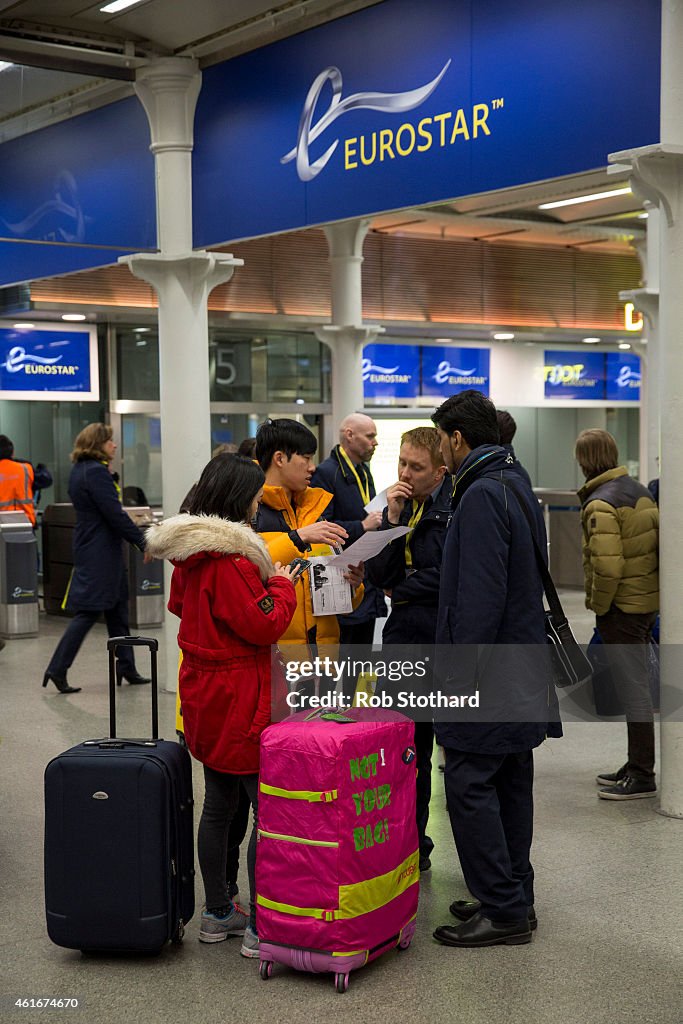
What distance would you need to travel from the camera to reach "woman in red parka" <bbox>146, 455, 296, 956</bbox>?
3721 mm

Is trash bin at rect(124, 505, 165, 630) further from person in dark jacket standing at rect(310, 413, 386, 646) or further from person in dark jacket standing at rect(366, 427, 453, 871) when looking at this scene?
person in dark jacket standing at rect(366, 427, 453, 871)

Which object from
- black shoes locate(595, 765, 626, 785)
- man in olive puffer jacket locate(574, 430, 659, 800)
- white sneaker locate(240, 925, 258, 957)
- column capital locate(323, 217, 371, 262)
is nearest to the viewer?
white sneaker locate(240, 925, 258, 957)

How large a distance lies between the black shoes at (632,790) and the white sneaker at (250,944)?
7.41 ft

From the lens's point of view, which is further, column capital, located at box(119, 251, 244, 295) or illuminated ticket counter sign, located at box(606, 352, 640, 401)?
illuminated ticket counter sign, located at box(606, 352, 640, 401)

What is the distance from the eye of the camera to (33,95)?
7695mm

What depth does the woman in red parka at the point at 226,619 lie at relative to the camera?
3721mm

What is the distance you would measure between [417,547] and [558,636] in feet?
2.19

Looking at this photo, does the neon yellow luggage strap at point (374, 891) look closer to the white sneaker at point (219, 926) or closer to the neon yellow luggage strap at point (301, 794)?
the neon yellow luggage strap at point (301, 794)

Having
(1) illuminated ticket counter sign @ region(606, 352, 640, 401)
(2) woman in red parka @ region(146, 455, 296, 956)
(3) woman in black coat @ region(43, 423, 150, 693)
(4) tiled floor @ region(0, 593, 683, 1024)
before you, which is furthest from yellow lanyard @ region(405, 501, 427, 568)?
(1) illuminated ticket counter sign @ region(606, 352, 640, 401)

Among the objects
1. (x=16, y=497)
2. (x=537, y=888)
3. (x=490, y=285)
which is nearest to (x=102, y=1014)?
(x=537, y=888)

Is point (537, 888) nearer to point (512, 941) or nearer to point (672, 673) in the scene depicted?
point (512, 941)

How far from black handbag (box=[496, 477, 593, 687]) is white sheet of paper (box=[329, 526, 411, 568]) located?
0.47 m

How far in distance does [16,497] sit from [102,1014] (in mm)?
8648

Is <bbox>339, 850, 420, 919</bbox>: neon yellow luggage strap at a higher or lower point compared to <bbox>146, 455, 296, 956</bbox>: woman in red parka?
lower
